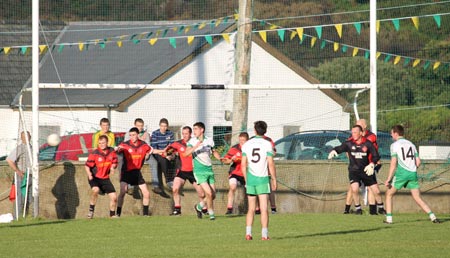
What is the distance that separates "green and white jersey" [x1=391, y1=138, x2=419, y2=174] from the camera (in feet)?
61.0

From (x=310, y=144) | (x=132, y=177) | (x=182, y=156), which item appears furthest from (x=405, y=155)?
(x=132, y=177)

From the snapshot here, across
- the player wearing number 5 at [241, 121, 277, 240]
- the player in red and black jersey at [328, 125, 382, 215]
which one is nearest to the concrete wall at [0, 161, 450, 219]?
the player in red and black jersey at [328, 125, 382, 215]

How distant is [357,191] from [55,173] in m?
6.38

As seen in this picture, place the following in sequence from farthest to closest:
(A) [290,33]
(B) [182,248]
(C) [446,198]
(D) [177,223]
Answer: (A) [290,33], (C) [446,198], (D) [177,223], (B) [182,248]

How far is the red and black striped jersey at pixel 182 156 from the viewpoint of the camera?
21.5 m

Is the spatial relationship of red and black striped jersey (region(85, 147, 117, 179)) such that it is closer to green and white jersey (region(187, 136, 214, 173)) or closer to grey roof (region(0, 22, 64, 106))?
green and white jersey (region(187, 136, 214, 173))

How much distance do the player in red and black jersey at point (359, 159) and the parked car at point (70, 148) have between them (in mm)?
5766

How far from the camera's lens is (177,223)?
19625mm

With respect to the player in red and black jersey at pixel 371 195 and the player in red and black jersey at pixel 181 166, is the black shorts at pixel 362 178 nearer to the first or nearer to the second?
the player in red and black jersey at pixel 371 195

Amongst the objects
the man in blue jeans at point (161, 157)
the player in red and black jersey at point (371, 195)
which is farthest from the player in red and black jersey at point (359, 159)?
the man in blue jeans at point (161, 157)

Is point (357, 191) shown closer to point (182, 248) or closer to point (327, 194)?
point (327, 194)

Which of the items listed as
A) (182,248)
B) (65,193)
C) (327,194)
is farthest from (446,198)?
(182,248)

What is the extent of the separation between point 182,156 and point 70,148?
390 centimetres

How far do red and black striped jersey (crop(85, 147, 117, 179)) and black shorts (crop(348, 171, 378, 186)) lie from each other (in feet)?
15.7
